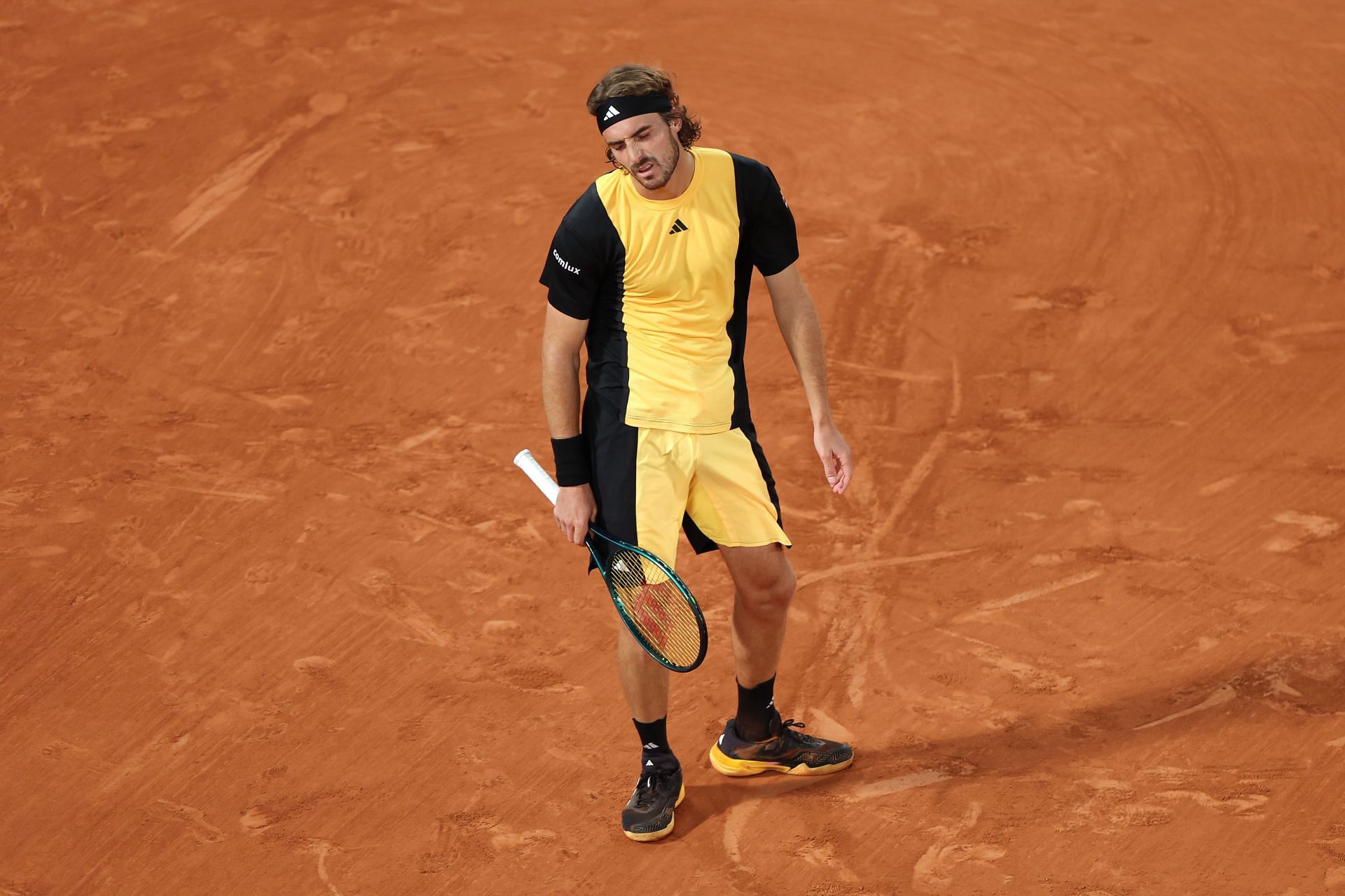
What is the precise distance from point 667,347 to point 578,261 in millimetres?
369

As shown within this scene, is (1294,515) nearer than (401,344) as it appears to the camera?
Yes

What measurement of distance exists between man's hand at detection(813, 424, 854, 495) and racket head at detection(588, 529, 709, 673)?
58cm

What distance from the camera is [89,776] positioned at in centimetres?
467

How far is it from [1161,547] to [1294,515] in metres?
0.63

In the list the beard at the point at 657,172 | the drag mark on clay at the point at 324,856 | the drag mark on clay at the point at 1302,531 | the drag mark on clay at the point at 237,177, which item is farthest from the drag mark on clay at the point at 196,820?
the drag mark on clay at the point at 237,177

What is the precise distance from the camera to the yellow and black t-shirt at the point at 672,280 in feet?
12.4

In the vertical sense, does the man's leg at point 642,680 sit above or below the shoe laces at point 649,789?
above

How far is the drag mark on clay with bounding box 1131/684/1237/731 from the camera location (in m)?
4.59

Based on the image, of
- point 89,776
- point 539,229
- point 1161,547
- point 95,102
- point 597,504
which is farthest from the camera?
point 95,102

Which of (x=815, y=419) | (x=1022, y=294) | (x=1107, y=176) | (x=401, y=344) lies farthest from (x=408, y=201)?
(x=815, y=419)

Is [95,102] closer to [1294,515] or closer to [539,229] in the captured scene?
[539,229]

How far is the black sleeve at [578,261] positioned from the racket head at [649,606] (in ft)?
2.31

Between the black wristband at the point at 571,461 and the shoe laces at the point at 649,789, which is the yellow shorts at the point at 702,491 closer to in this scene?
the black wristband at the point at 571,461

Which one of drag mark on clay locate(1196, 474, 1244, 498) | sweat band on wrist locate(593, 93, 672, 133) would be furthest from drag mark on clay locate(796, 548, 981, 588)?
sweat band on wrist locate(593, 93, 672, 133)
